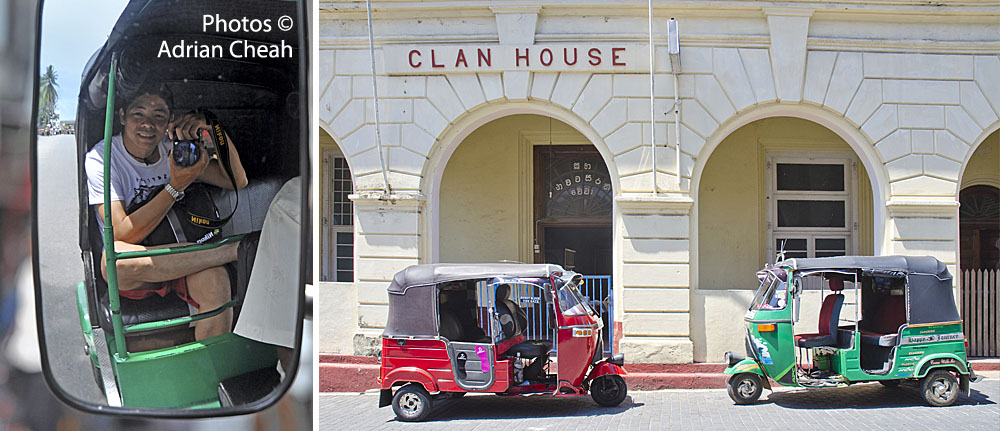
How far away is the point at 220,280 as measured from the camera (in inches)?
71.3

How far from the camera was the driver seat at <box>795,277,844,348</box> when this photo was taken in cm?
812

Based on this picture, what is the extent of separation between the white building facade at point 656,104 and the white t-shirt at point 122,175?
771 centimetres

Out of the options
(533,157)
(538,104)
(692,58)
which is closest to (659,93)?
(692,58)

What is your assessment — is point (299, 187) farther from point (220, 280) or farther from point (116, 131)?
point (116, 131)

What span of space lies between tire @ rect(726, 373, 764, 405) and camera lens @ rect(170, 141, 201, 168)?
23.3 ft

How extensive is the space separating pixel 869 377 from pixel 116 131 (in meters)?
7.77

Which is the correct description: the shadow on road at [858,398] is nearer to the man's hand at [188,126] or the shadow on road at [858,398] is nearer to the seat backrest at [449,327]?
the seat backrest at [449,327]

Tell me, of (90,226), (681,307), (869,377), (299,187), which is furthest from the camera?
(681,307)

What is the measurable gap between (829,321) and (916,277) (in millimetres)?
955

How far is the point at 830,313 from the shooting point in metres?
8.32

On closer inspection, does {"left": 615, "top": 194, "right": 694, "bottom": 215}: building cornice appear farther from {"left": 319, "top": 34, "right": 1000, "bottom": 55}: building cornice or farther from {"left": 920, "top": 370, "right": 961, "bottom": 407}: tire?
{"left": 920, "top": 370, "right": 961, "bottom": 407}: tire

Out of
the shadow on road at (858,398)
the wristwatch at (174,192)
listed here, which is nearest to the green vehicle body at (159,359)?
the wristwatch at (174,192)

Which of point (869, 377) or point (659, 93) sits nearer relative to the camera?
point (869, 377)

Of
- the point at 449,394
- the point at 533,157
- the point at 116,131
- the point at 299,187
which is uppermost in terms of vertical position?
the point at 533,157
